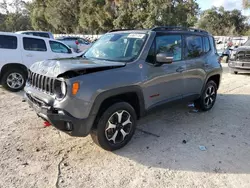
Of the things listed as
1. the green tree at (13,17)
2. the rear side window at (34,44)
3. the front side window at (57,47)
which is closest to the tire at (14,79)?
the rear side window at (34,44)

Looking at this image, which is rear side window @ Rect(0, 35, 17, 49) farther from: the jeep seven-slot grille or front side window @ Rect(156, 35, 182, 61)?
front side window @ Rect(156, 35, 182, 61)

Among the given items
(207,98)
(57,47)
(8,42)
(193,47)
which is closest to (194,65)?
(193,47)

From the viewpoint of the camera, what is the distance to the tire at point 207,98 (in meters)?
5.43

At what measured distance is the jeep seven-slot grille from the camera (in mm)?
3191

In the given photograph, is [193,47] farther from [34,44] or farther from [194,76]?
[34,44]

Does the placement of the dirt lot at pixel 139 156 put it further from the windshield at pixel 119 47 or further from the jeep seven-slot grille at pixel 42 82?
the windshield at pixel 119 47

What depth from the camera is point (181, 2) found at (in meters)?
23.9

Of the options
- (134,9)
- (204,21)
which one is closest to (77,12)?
(134,9)

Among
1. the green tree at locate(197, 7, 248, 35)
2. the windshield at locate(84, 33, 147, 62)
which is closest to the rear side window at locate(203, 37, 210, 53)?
the windshield at locate(84, 33, 147, 62)

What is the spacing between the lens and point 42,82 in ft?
11.1

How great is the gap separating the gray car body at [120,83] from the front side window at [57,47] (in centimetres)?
458

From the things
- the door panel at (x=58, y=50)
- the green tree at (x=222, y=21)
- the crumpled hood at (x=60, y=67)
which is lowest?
the crumpled hood at (x=60, y=67)

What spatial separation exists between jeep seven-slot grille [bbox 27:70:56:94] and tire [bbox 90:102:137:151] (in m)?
0.82

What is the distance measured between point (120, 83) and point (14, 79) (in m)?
4.93
